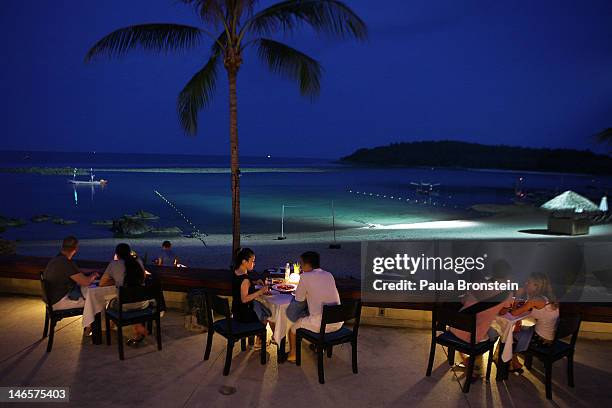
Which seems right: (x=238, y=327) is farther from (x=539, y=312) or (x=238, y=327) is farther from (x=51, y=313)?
(x=539, y=312)

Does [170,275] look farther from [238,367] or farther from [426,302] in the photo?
[426,302]

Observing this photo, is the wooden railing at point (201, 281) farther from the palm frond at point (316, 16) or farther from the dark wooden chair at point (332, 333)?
the palm frond at point (316, 16)

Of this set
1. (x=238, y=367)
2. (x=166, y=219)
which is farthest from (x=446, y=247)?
(x=166, y=219)

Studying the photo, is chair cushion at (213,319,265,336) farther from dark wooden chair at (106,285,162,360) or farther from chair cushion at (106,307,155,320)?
chair cushion at (106,307,155,320)

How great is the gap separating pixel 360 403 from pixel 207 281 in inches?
128

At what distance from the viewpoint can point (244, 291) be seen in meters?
5.16

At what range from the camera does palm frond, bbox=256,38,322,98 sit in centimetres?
820

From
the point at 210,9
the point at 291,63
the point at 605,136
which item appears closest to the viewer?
the point at 210,9

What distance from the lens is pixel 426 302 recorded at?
6.39m

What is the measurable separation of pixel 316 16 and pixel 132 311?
5241 mm

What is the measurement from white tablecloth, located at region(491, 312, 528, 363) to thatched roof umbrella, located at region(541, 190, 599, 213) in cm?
1973

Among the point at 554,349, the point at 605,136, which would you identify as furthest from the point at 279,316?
the point at 605,136

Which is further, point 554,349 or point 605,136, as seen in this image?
point 605,136

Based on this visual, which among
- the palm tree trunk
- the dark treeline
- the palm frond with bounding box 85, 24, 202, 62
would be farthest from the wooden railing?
the dark treeline
